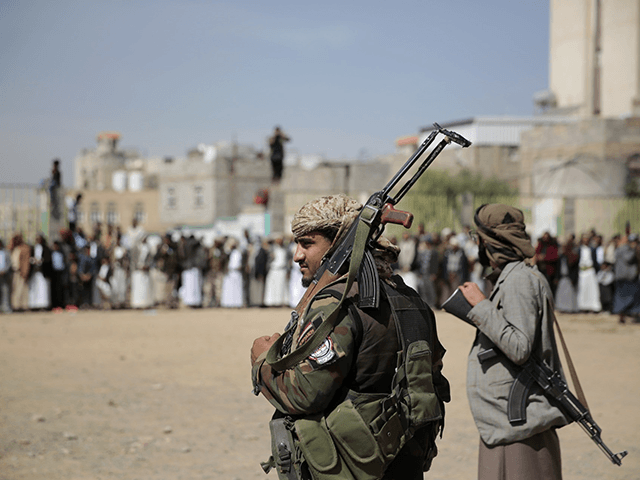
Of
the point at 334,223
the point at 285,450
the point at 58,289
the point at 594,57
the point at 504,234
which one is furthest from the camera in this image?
the point at 594,57

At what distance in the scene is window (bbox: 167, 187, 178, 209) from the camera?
61281mm

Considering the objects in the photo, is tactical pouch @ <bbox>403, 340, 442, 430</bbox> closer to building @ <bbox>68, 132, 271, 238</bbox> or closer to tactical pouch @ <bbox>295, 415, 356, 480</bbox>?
tactical pouch @ <bbox>295, 415, 356, 480</bbox>

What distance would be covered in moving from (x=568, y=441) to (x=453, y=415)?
1.18 metres

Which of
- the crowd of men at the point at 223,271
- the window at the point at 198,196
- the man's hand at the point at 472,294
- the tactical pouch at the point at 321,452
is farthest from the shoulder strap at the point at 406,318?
the window at the point at 198,196

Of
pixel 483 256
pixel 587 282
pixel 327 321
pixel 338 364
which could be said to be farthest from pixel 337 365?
pixel 587 282

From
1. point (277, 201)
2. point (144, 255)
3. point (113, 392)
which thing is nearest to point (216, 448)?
point (113, 392)

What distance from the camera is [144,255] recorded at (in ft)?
61.2

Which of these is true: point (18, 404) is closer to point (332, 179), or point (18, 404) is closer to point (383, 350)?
point (383, 350)

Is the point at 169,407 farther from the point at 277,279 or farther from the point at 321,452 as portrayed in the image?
the point at 277,279

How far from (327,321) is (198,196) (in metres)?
57.4

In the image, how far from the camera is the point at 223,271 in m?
19.2

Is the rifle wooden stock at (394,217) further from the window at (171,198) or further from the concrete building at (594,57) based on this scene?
the window at (171,198)

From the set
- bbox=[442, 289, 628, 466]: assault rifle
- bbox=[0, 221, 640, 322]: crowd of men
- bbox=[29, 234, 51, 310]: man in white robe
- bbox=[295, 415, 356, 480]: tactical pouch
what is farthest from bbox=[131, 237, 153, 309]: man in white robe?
bbox=[295, 415, 356, 480]: tactical pouch

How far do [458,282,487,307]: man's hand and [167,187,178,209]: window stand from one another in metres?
59.1
